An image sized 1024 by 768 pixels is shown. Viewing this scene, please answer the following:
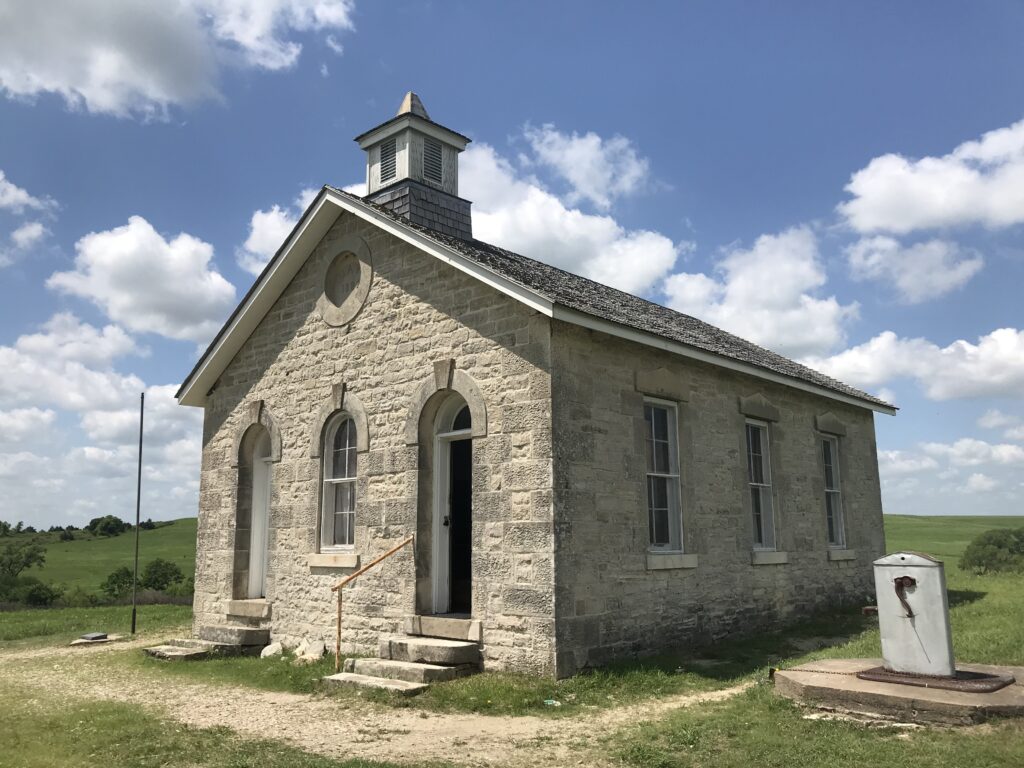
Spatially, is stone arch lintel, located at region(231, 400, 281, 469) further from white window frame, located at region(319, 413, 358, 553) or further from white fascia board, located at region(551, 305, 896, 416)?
white fascia board, located at region(551, 305, 896, 416)

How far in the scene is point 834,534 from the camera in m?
16.0

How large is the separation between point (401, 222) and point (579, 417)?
403 centimetres

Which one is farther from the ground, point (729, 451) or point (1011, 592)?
point (729, 451)

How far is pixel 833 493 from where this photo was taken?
53.0ft

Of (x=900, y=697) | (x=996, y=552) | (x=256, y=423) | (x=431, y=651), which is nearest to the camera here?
(x=900, y=697)

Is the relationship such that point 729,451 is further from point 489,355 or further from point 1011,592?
point 1011,592

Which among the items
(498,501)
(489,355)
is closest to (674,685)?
(498,501)

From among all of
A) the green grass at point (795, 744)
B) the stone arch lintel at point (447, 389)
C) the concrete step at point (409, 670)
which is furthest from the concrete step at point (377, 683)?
the stone arch lintel at point (447, 389)

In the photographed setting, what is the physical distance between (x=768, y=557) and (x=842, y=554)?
3.14 m

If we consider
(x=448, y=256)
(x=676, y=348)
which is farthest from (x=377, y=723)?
(x=676, y=348)

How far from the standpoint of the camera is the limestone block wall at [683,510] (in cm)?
973

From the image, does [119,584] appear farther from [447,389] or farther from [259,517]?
[447,389]

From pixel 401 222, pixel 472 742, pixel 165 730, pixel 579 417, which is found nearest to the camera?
pixel 472 742

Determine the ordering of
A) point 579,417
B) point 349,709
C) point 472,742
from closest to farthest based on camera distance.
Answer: point 472,742
point 349,709
point 579,417
